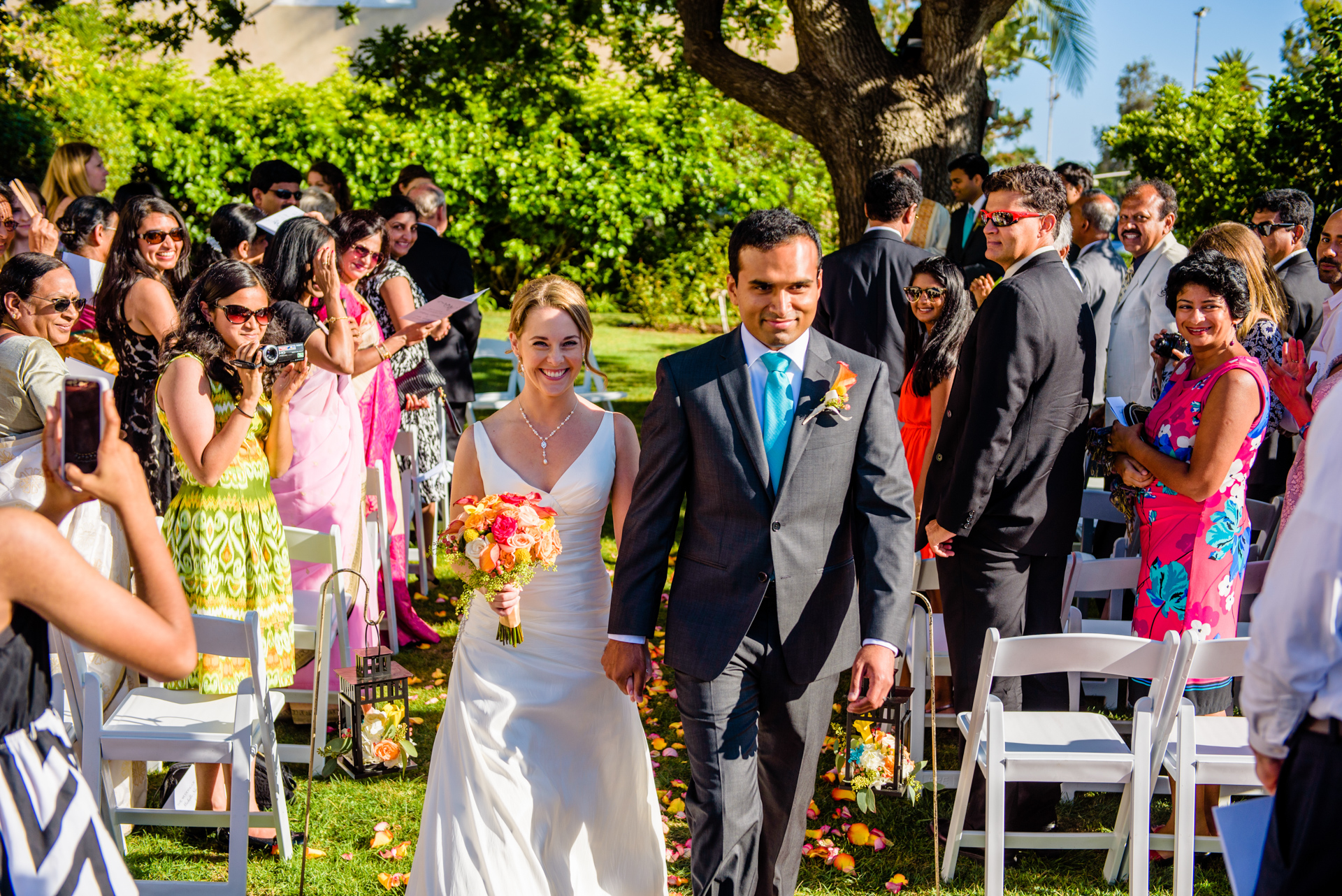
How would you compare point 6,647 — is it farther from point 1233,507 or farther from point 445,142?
point 445,142

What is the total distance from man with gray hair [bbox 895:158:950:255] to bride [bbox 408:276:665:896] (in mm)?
4225

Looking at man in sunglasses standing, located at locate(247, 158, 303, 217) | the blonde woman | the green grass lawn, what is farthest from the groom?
the blonde woman

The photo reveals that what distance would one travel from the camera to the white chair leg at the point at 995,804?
340cm

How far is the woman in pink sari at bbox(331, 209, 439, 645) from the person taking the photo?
5789 mm

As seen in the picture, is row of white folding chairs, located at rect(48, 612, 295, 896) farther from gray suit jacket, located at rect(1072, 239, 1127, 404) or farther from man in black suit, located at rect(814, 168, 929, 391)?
gray suit jacket, located at rect(1072, 239, 1127, 404)

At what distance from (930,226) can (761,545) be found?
510 centimetres

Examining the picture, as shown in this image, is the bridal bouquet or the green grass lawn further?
the green grass lawn

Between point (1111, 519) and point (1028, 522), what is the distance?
1881 millimetres

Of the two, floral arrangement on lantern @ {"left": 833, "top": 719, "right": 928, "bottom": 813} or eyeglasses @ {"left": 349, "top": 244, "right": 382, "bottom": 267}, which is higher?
eyeglasses @ {"left": 349, "top": 244, "right": 382, "bottom": 267}

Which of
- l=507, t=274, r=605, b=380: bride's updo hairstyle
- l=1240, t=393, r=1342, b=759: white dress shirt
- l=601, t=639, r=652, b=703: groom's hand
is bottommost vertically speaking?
l=601, t=639, r=652, b=703: groom's hand

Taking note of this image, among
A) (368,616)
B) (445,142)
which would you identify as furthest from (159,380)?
(445,142)

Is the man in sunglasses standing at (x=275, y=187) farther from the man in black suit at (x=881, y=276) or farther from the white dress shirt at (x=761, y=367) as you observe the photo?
the white dress shirt at (x=761, y=367)

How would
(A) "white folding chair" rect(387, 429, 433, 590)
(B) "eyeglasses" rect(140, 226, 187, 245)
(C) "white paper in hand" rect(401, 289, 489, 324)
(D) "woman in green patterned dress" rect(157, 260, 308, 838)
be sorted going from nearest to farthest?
1. (D) "woman in green patterned dress" rect(157, 260, 308, 838)
2. (B) "eyeglasses" rect(140, 226, 187, 245)
3. (C) "white paper in hand" rect(401, 289, 489, 324)
4. (A) "white folding chair" rect(387, 429, 433, 590)

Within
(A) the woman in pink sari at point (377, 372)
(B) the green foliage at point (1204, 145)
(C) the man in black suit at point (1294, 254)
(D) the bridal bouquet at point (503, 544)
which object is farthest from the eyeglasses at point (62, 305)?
(B) the green foliage at point (1204, 145)
